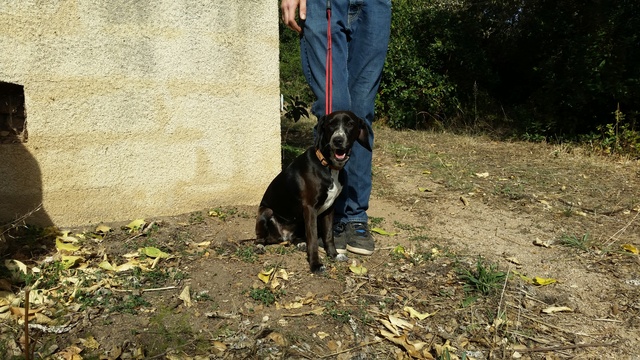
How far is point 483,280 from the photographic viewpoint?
2.92 m

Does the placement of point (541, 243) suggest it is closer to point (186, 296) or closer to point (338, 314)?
point (338, 314)

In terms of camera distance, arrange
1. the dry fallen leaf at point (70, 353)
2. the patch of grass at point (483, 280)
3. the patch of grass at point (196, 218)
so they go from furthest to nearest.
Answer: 1. the patch of grass at point (196, 218)
2. the patch of grass at point (483, 280)
3. the dry fallen leaf at point (70, 353)

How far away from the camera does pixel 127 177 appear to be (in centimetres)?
375

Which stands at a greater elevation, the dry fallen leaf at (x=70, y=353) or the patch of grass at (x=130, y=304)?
the dry fallen leaf at (x=70, y=353)

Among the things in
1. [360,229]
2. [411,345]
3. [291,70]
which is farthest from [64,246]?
[291,70]

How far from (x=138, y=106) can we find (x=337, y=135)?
1.57 m

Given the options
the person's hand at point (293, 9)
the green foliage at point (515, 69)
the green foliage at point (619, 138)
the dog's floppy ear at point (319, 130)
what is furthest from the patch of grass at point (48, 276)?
the green foliage at point (619, 138)

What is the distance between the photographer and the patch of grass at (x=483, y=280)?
2877mm

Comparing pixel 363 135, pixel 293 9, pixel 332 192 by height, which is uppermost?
pixel 293 9

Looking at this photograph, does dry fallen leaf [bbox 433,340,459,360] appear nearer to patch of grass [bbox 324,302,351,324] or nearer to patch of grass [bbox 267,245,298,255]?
patch of grass [bbox 324,302,351,324]

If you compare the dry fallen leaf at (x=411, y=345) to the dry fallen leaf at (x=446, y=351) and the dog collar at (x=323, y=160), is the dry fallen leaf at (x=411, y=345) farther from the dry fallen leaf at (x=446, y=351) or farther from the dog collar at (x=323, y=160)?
the dog collar at (x=323, y=160)

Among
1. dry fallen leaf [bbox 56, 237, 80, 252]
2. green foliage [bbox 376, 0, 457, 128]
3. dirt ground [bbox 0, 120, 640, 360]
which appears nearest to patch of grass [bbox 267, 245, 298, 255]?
dirt ground [bbox 0, 120, 640, 360]

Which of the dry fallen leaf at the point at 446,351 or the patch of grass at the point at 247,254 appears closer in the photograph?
the dry fallen leaf at the point at 446,351

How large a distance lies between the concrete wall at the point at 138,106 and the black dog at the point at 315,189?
0.69 metres
